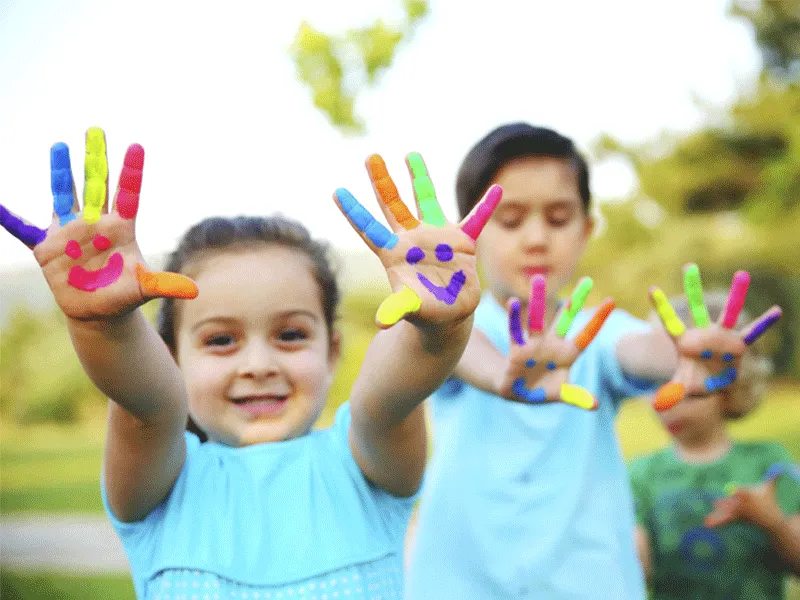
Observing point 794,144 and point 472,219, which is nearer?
point 472,219

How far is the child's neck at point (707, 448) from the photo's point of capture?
2844 mm

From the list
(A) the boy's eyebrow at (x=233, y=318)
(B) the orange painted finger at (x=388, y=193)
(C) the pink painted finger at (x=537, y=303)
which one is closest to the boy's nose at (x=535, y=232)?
(C) the pink painted finger at (x=537, y=303)

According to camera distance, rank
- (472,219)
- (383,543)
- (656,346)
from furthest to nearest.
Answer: (656,346), (383,543), (472,219)

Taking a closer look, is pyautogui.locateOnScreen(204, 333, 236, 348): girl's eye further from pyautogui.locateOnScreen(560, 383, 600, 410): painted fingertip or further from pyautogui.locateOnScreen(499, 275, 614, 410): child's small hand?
pyautogui.locateOnScreen(560, 383, 600, 410): painted fingertip

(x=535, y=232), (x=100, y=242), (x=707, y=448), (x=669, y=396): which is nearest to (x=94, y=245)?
(x=100, y=242)

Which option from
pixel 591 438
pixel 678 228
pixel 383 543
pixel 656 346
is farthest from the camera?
pixel 678 228

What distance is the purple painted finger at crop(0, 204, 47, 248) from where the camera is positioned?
1143mm

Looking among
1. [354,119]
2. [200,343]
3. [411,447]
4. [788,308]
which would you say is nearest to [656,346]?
[411,447]

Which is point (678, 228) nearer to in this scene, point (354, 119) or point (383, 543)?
point (354, 119)

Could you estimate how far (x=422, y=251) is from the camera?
1.22 m

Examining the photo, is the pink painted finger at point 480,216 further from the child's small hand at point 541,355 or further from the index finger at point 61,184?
the index finger at point 61,184

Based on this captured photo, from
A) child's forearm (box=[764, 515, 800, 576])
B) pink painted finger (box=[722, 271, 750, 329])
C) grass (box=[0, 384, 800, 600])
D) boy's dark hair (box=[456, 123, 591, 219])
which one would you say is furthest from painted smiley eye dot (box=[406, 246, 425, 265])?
grass (box=[0, 384, 800, 600])

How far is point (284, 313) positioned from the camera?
5.28 feet

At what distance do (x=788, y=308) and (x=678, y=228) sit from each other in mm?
1899
